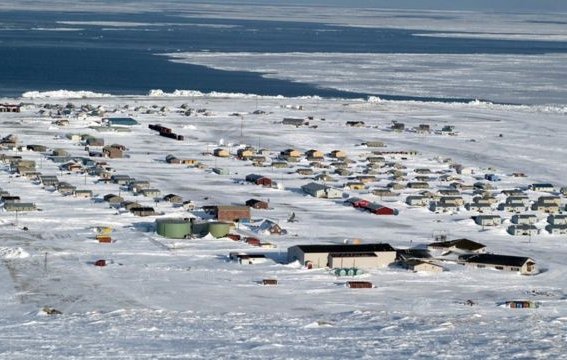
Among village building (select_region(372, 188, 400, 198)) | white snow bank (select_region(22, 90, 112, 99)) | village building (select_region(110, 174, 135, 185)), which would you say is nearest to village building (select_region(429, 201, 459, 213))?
village building (select_region(372, 188, 400, 198))

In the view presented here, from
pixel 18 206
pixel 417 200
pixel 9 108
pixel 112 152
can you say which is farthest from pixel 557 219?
pixel 9 108

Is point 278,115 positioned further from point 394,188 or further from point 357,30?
point 357,30

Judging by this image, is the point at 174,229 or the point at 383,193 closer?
the point at 174,229

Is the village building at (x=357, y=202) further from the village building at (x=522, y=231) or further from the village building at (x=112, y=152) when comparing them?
the village building at (x=112, y=152)

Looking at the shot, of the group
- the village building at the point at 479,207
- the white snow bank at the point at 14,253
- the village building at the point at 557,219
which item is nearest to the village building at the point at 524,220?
the village building at the point at 557,219

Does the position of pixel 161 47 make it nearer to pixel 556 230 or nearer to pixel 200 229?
pixel 556 230

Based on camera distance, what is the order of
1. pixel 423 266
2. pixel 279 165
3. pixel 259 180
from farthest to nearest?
pixel 279 165
pixel 259 180
pixel 423 266

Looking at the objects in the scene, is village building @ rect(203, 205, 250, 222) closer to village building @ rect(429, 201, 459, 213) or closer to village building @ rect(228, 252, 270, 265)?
village building @ rect(228, 252, 270, 265)
